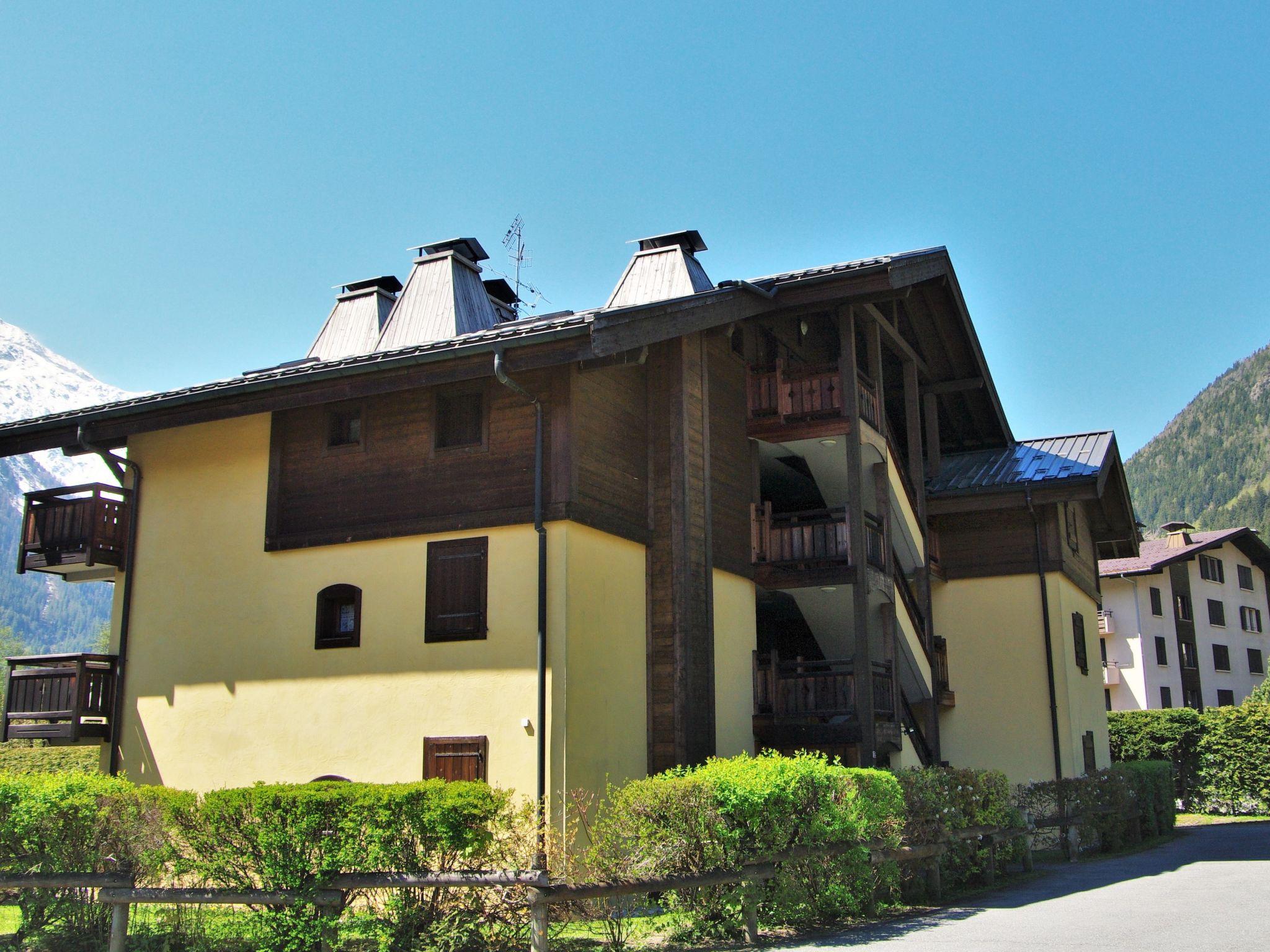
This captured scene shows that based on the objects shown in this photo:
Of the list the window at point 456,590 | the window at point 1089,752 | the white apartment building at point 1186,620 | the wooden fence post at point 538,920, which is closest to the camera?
the wooden fence post at point 538,920

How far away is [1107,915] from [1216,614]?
48.1m

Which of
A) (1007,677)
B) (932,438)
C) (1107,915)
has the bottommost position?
(1107,915)

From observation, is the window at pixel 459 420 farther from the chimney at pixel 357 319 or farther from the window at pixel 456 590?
the chimney at pixel 357 319

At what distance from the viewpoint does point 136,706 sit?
16344mm

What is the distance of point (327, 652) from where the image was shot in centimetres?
1517

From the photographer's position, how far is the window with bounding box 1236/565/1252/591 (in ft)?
188

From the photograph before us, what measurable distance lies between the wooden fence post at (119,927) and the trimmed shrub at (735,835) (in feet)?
14.1

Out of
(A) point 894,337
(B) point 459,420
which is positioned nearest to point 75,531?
(B) point 459,420

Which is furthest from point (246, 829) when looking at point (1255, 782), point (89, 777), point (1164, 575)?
point (1164, 575)

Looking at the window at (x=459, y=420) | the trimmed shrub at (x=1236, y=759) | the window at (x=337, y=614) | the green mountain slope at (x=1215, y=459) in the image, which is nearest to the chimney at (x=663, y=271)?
the window at (x=459, y=420)

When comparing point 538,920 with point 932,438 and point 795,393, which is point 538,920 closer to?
point 795,393

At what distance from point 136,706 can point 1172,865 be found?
49.5 ft

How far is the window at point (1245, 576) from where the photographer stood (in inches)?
2253

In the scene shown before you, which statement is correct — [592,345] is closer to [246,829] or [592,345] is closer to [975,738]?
[246,829]
